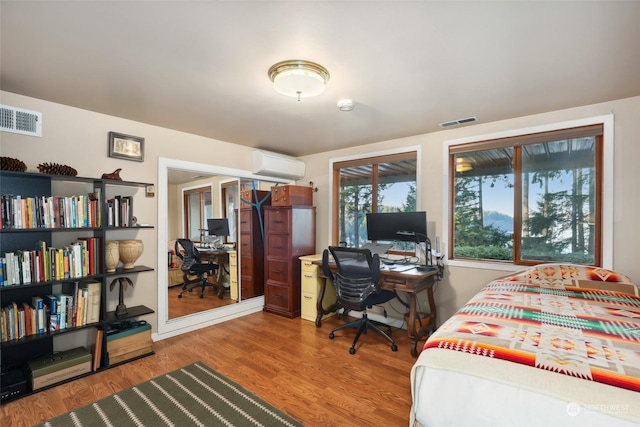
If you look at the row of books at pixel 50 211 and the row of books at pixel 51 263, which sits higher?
the row of books at pixel 50 211

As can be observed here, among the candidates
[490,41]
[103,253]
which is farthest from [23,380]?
[490,41]

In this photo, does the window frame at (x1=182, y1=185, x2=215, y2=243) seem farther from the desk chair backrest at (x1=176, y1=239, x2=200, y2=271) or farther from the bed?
the bed

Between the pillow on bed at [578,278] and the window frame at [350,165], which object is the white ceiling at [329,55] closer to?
the window frame at [350,165]

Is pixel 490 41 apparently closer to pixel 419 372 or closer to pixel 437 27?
pixel 437 27

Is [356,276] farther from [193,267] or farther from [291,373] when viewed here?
[193,267]

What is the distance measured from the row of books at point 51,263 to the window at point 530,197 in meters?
3.62

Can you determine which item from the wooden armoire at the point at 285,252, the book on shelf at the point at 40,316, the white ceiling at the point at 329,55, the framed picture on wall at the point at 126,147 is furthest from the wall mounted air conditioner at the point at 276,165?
the book on shelf at the point at 40,316

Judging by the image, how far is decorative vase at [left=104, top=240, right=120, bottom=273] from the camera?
2783 mm

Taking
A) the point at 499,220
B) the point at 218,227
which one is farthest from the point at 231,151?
→ the point at 499,220

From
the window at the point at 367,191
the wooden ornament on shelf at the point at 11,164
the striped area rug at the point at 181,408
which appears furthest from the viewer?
the window at the point at 367,191

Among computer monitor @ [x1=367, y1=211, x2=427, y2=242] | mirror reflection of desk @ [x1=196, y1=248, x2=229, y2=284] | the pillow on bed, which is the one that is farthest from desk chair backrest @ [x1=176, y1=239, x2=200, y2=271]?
the pillow on bed

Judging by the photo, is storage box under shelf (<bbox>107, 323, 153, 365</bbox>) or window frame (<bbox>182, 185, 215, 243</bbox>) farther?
window frame (<bbox>182, 185, 215, 243</bbox>)

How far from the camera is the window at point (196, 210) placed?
3.64 m

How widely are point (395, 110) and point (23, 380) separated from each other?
3.74m
